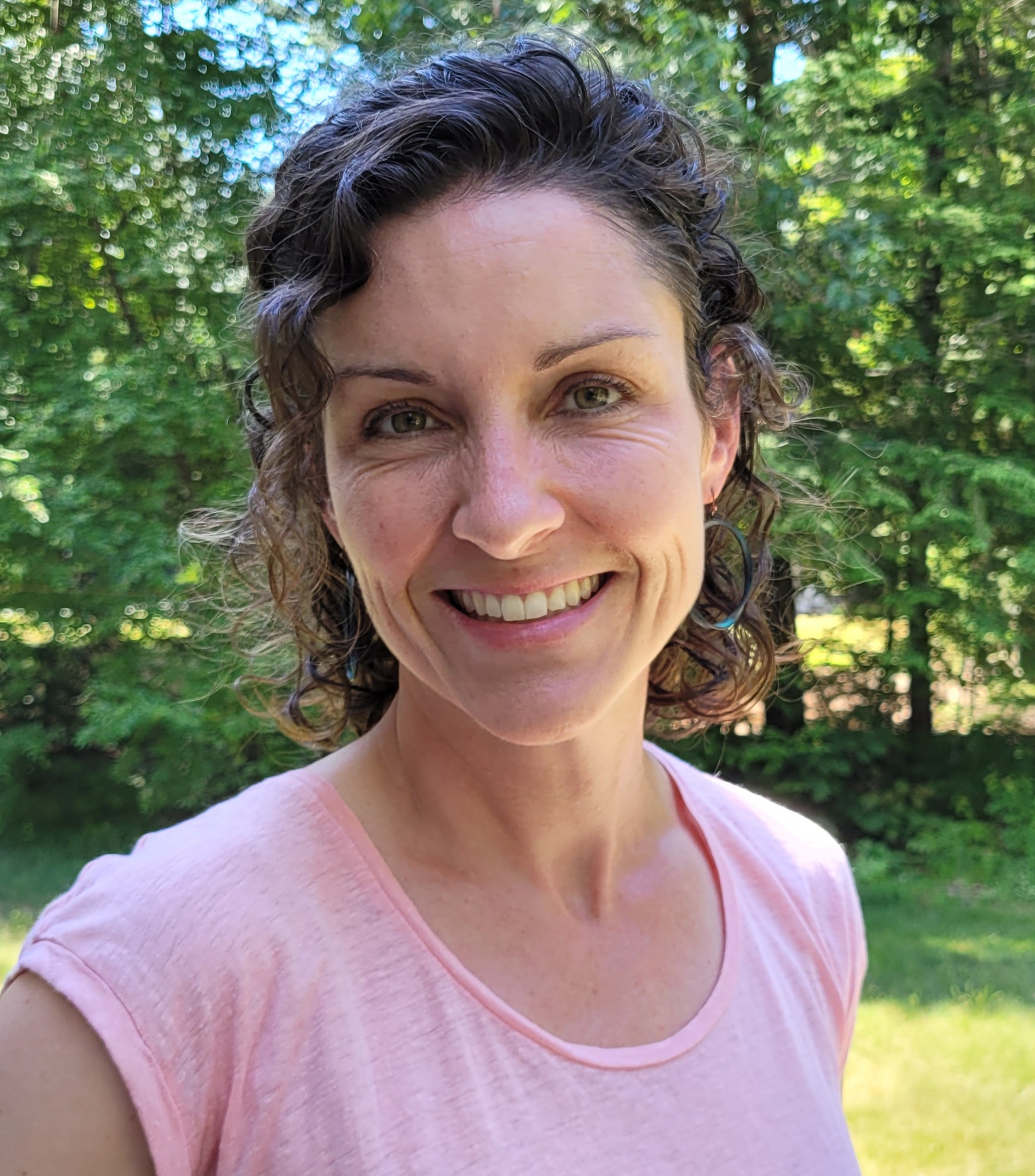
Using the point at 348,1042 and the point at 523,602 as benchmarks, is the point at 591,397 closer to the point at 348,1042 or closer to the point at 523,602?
the point at 523,602

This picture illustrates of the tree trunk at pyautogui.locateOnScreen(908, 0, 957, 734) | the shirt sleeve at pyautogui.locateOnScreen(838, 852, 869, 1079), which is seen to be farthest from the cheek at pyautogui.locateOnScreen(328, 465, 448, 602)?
the tree trunk at pyautogui.locateOnScreen(908, 0, 957, 734)

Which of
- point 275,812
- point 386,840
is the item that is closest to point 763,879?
point 386,840

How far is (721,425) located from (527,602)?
1.55 ft

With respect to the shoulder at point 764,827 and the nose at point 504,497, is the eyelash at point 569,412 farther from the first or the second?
the shoulder at point 764,827

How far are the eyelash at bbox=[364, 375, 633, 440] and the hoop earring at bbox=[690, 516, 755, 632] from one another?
1.54ft

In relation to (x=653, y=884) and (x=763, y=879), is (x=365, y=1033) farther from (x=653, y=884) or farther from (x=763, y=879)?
(x=763, y=879)

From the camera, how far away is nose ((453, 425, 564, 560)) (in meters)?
1.05

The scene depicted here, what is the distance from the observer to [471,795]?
1.26 metres

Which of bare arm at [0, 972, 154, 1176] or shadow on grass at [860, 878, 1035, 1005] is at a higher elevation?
bare arm at [0, 972, 154, 1176]

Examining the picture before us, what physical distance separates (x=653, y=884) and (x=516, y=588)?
52cm

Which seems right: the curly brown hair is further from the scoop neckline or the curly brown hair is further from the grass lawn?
the grass lawn

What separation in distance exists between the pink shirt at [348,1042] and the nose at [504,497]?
15.2 inches

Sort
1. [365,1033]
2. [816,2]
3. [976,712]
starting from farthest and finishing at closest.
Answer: [976,712], [816,2], [365,1033]

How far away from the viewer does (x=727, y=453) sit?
4.75ft
